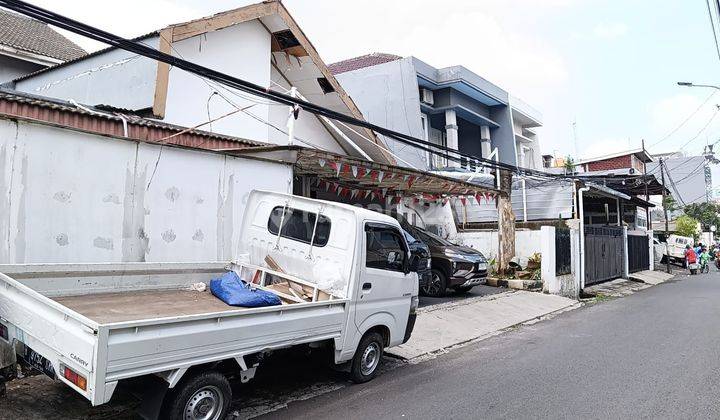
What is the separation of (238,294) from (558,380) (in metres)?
3.95

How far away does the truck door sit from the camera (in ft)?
17.4

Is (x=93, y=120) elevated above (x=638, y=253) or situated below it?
above

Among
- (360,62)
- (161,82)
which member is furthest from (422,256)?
(360,62)

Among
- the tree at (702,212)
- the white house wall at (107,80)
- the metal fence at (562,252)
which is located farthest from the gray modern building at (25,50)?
the tree at (702,212)

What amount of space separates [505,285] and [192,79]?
10147 mm

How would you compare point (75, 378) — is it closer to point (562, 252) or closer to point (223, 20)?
point (223, 20)

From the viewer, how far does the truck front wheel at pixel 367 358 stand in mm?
5438

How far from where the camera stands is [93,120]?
7.92 m

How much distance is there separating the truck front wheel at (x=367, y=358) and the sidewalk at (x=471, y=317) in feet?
4.23

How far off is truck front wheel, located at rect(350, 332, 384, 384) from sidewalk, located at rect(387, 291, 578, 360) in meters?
1.29

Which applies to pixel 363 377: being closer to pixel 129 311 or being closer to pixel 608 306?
pixel 129 311

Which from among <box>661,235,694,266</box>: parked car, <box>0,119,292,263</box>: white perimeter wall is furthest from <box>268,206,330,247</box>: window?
<box>661,235,694,266</box>: parked car

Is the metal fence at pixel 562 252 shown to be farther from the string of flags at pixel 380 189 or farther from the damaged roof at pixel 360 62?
the damaged roof at pixel 360 62

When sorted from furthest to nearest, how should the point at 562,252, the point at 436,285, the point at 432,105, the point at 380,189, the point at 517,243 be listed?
the point at 432,105 < the point at 517,243 < the point at 562,252 < the point at 380,189 < the point at 436,285
